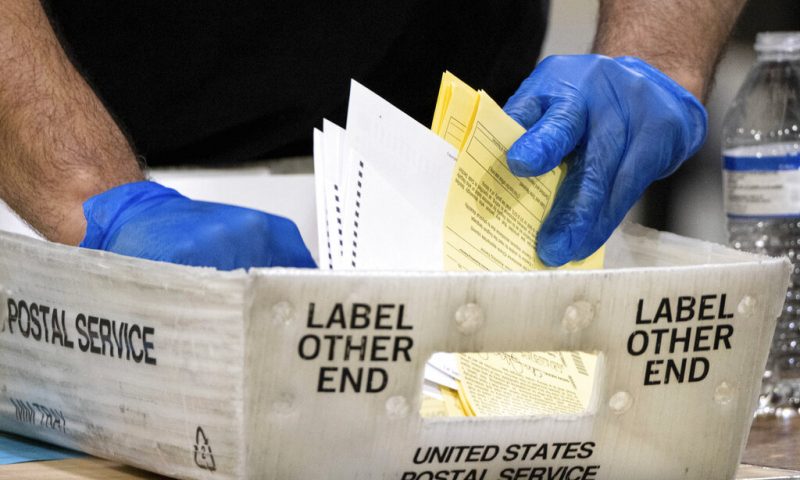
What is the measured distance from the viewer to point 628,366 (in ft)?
2.07

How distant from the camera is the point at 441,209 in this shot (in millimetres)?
729

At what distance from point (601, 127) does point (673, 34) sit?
32cm

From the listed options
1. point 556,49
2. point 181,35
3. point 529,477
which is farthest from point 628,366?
point 556,49

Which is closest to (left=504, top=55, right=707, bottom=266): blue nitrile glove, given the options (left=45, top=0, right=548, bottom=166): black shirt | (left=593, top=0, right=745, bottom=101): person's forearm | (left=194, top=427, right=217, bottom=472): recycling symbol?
(left=593, top=0, right=745, bottom=101): person's forearm

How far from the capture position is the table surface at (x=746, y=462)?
2.21 feet

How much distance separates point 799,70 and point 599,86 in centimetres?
65

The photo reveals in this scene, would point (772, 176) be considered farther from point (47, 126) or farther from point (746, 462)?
point (47, 126)

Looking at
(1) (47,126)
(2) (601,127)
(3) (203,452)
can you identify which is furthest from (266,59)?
(3) (203,452)

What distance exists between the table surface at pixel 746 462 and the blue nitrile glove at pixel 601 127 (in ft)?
0.79

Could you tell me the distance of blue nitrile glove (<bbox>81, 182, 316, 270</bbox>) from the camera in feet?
2.23

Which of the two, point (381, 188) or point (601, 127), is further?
point (601, 127)

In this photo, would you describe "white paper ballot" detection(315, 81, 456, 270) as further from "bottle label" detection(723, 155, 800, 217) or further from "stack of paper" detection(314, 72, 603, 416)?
"bottle label" detection(723, 155, 800, 217)

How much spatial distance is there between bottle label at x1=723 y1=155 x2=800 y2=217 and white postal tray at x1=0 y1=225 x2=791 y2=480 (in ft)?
1.54

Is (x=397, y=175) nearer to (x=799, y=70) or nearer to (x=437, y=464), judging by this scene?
(x=437, y=464)
